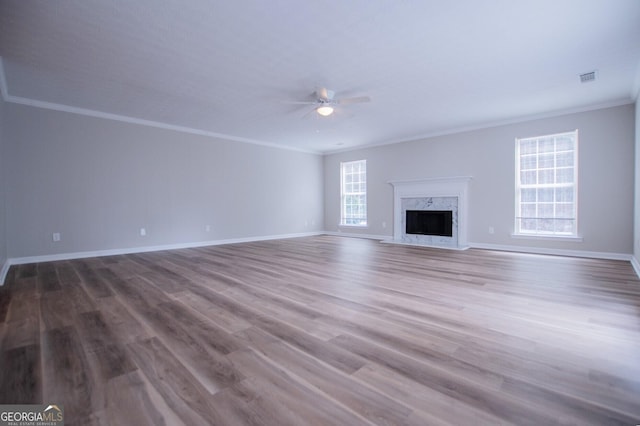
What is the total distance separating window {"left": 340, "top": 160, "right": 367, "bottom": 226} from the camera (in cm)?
793

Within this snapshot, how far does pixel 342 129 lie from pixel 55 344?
17.7 ft

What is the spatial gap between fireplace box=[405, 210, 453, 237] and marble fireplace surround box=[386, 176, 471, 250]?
0.26ft

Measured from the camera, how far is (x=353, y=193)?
8.16 m

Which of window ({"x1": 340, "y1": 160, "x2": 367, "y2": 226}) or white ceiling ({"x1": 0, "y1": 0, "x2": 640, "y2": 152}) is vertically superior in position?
white ceiling ({"x1": 0, "y1": 0, "x2": 640, "y2": 152})

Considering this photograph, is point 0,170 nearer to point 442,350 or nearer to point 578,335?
point 442,350

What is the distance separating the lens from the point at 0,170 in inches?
148

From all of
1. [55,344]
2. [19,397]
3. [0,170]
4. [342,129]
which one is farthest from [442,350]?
[0,170]

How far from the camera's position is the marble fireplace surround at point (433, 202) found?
19.8 ft

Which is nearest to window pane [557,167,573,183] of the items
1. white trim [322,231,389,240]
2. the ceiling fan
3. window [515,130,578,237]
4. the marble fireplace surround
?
window [515,130,578,237]

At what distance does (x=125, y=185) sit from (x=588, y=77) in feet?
23.5

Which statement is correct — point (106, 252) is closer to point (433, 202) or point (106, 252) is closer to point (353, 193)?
point (353, 193)

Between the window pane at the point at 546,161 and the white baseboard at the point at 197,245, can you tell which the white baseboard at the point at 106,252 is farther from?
the window pane at the point at 546,161

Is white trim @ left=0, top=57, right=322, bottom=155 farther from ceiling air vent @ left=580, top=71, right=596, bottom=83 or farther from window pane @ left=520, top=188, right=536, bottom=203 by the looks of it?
ceiling air vent @ left=580, top=71, right=596, bottom=83

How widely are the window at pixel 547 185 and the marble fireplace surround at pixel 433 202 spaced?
96 cm
